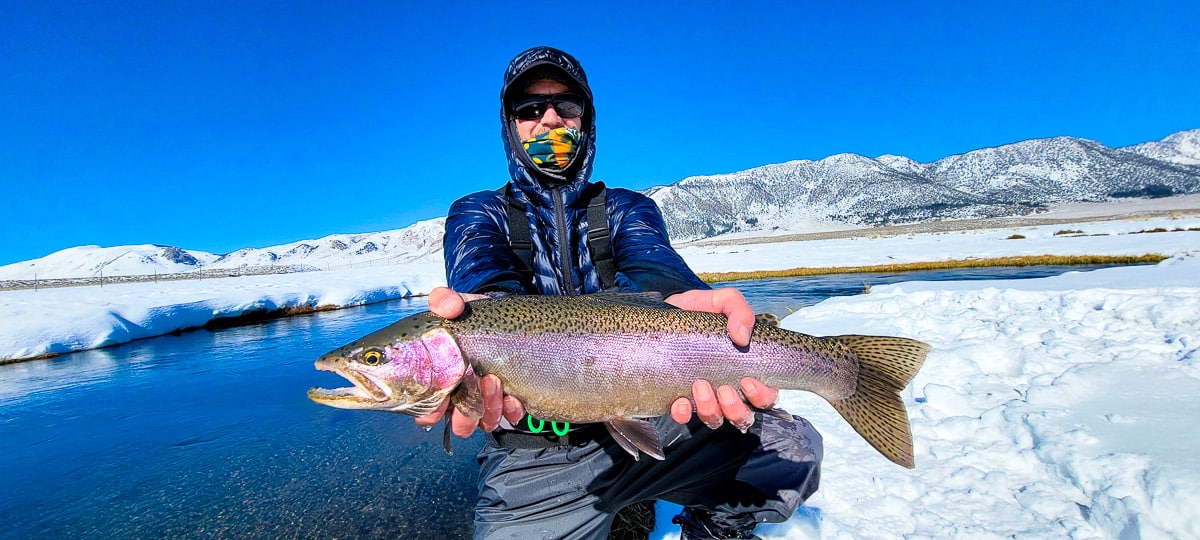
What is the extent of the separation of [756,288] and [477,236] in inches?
835

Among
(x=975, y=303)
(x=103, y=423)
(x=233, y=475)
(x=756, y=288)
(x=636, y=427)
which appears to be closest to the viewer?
(x=636, y=427)

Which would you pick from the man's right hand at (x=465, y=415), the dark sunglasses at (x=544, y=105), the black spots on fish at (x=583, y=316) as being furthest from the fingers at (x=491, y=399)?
the dark sunglasses at (x=544, y=105)

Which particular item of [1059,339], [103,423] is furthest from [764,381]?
[103,423]

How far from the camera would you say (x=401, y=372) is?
7.53 ft

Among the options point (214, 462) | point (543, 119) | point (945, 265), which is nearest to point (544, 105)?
point (543, 119)

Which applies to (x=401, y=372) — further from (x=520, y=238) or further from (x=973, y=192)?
(x=973, y=192)

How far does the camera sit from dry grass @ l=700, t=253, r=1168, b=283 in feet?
68.3

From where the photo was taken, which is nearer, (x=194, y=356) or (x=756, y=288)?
(x=194, y=356)

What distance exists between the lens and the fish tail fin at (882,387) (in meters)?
2.70

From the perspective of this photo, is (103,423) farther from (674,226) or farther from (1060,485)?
(674,226)

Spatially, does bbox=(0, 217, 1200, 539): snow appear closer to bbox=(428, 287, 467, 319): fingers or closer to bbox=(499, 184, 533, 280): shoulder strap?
bbox=(499, 184, 533, 280): shoulder strap

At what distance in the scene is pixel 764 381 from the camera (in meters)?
2.64

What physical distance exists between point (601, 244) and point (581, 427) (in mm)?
1269

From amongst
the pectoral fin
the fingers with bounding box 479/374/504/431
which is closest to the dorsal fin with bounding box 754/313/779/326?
the pectoral fin
